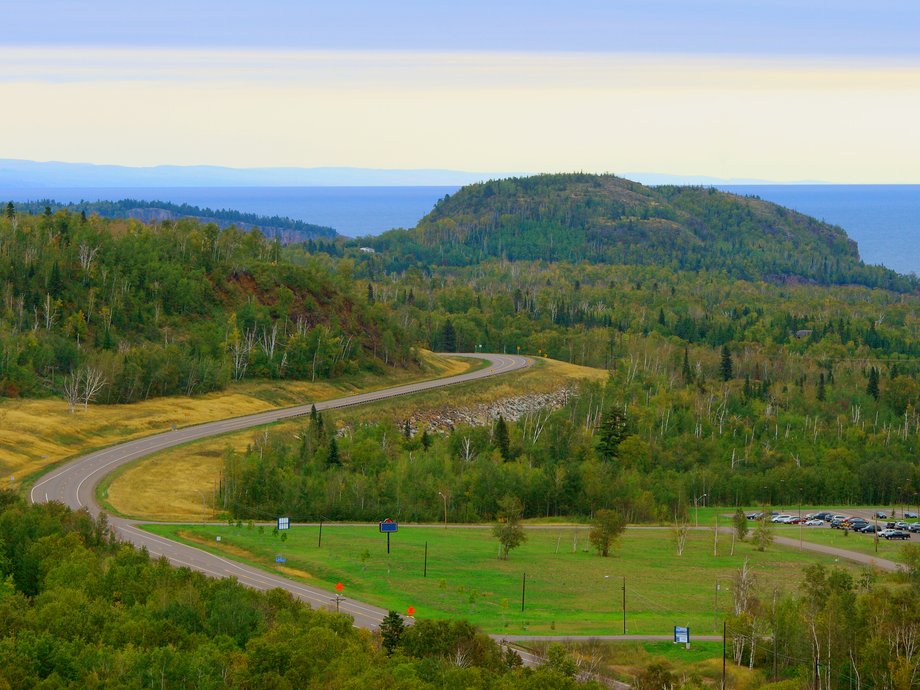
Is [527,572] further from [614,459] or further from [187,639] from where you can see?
[614,459]

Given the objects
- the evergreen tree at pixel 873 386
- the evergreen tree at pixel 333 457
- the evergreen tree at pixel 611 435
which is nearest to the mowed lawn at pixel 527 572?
the evergreen tree at pixel 333 457

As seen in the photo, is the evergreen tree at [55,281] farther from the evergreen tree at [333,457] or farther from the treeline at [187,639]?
the treeline at [187,639]

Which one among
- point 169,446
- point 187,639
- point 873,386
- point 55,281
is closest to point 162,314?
point 55,281

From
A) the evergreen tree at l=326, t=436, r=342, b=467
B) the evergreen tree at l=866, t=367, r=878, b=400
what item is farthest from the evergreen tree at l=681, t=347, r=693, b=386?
the evergreen tree at l=326, t=436, r=342, b=467

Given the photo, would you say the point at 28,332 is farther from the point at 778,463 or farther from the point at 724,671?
the point at 724,671

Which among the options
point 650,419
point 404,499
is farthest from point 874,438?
point 404,499

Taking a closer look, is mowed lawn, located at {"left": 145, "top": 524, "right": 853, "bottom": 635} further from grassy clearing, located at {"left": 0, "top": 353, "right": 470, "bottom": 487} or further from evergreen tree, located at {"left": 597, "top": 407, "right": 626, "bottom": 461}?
evergreen tree, located at {"left": 597, "top": 407, "right": 626, "bottom": 461}
